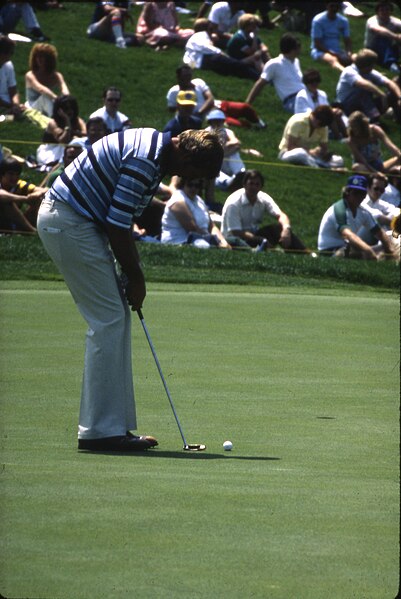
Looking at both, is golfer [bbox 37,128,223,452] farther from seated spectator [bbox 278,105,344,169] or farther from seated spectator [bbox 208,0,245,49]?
seated spectator [bbox 208,0,245,49]

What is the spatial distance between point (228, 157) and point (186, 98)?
1.42 m

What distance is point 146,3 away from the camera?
2734cm

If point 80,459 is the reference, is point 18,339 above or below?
below

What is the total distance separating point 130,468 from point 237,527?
1.46 meters

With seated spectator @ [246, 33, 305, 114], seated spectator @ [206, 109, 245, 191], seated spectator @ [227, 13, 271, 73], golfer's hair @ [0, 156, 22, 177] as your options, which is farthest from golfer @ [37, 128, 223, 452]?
seated spectator @ [227, 13, 271, 73]

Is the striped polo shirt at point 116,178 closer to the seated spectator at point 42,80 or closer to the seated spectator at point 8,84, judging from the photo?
the seated spectator at point 8,84

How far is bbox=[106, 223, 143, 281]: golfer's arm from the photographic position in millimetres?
7402

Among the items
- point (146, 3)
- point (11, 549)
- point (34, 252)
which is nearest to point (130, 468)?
point (11, 549)

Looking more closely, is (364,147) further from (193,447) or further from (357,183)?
(193,447)

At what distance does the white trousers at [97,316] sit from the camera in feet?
24.7

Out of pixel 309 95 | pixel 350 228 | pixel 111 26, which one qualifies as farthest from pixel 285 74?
pixel 350 228

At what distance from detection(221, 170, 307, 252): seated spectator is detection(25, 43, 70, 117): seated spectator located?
4339mm

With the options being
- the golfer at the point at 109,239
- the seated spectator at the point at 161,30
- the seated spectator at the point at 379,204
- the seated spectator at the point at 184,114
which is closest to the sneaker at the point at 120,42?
the seated spectator at the point at 161,30

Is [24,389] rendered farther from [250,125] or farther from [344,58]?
[344,58]
